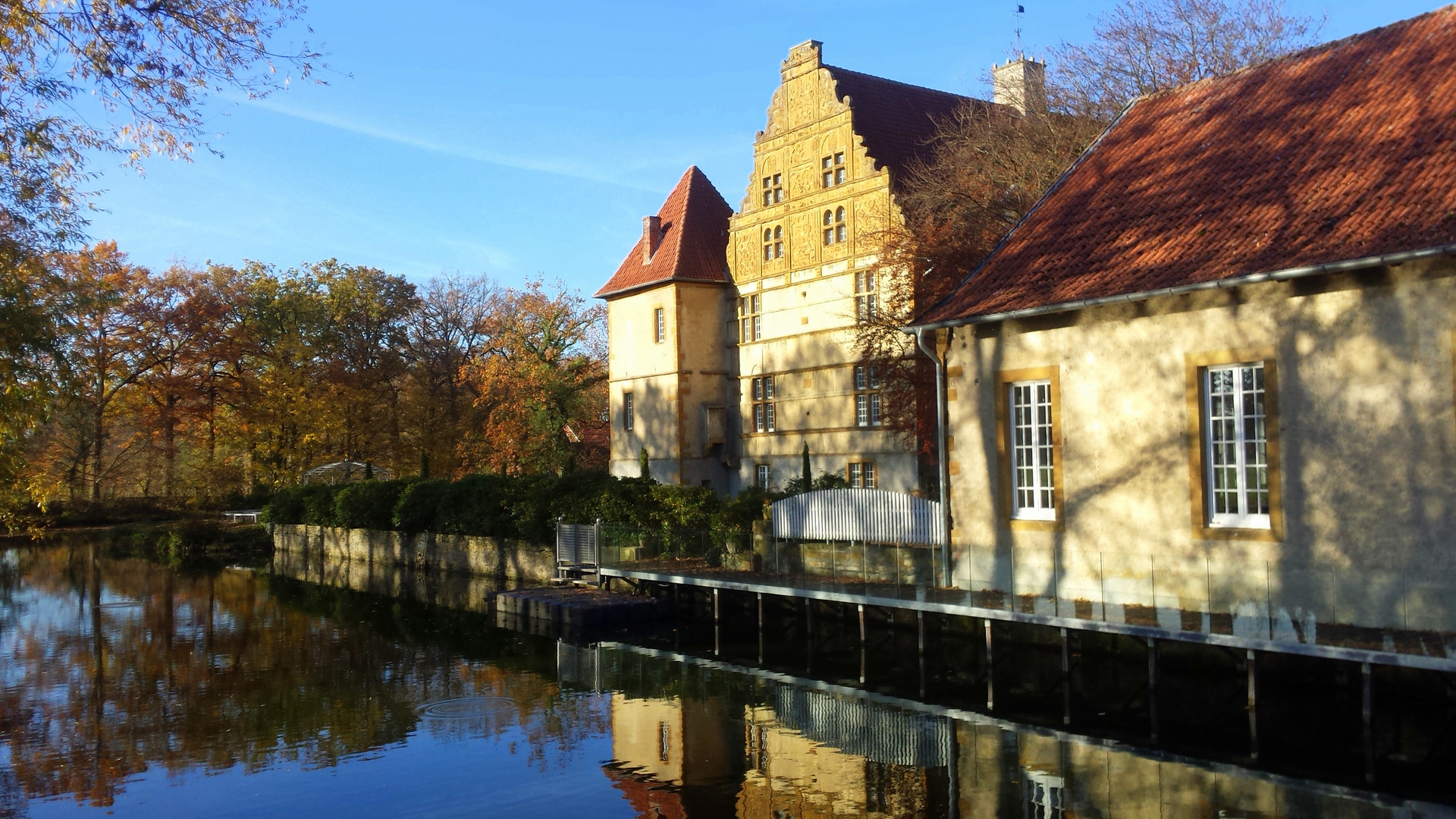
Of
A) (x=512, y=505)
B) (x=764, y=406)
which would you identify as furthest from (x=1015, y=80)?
(x=512, y=505)

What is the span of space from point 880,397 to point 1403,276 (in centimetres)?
1819

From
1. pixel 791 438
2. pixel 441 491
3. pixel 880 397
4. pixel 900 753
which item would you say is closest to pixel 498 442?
pixel 441 491

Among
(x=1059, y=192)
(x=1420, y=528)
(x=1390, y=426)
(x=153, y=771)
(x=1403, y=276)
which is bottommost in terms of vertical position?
(x=153, y=771)

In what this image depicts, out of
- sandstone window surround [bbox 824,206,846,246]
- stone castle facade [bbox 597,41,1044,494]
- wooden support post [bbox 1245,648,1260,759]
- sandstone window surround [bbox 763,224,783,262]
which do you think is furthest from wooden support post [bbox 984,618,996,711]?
sandstone window surround [bbox 763,224,783,262]

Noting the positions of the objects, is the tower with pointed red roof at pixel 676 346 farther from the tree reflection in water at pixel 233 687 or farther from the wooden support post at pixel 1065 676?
the wooden support post at pixel 1065 676

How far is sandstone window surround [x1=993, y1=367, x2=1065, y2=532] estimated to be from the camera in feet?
54.8

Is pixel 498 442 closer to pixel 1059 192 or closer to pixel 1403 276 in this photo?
pixel 1059 192

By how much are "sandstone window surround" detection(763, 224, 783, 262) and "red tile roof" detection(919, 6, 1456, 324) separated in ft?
52.7

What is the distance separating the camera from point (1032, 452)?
1716 centimetres

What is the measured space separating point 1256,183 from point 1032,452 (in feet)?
15.5

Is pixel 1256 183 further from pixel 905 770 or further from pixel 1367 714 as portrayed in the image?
pixel 905 770

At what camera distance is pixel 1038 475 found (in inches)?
669

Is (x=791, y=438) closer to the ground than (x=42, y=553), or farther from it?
farther from it

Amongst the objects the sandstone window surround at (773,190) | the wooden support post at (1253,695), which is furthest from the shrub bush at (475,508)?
the wooden support post at (1253,695)
